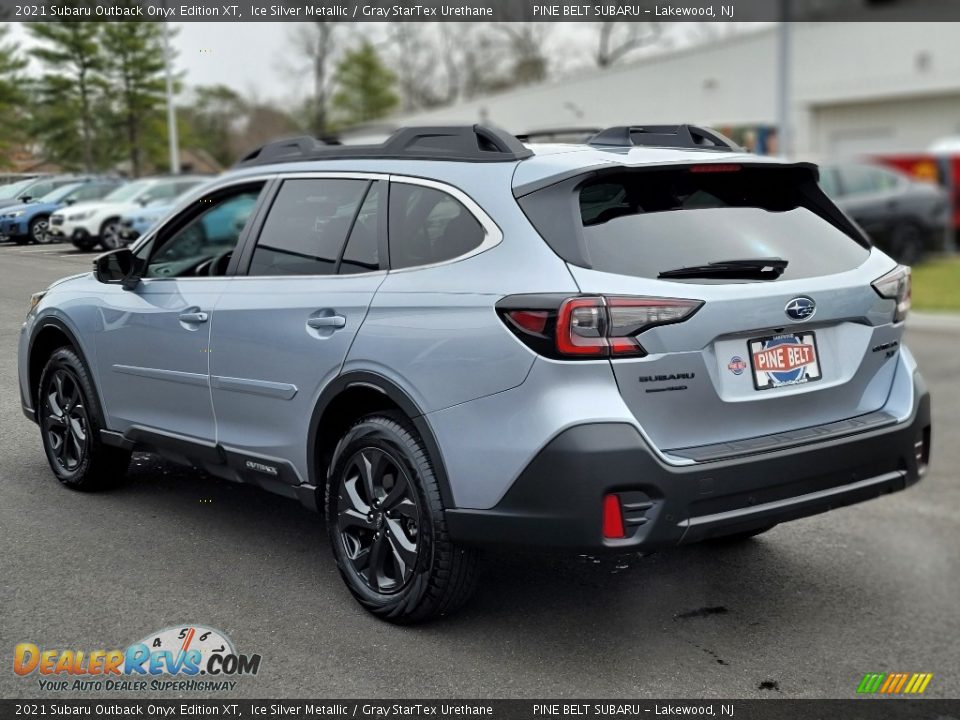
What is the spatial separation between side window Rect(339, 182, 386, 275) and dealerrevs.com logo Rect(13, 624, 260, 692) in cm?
126

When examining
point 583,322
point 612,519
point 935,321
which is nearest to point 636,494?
point 612,519

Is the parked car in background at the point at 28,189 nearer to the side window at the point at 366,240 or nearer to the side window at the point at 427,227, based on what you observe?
the side window at the point at 366,240

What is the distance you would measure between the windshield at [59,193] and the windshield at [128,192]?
28cm

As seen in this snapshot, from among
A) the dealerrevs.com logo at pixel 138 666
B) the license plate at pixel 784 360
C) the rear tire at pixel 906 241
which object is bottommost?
the rear tire at pixel 906 241

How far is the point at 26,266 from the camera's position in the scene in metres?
2.93

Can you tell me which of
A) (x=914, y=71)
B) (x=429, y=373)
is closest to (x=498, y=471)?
(x=429, y=373)

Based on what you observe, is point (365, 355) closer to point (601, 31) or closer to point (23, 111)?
point (23, 111)

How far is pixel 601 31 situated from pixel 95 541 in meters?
45.9

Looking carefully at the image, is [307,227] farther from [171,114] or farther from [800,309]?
[800,309]

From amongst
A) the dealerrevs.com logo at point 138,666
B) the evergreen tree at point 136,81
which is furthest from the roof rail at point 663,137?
the dealerrevs.com logo at point 138,666

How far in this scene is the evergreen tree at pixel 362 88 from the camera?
37219 mm

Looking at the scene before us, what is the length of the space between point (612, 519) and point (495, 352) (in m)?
0.58

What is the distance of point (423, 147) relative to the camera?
3.59 metres

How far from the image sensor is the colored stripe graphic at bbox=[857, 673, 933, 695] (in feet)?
11.6
